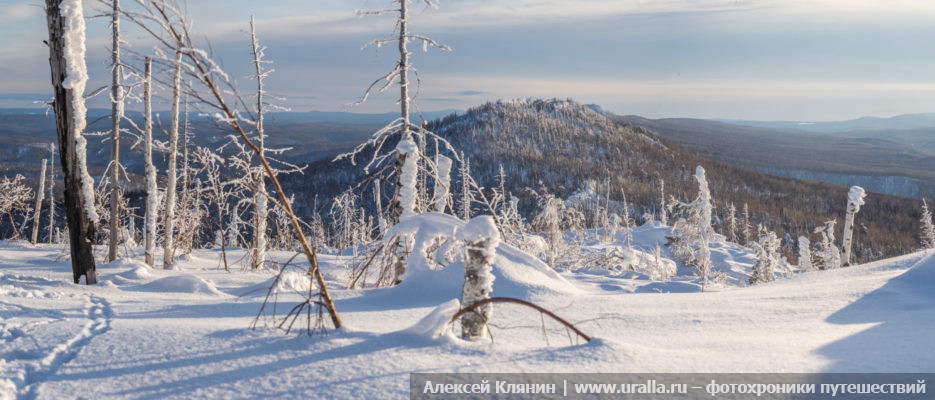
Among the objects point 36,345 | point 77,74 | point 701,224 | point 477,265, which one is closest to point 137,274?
point 77,74

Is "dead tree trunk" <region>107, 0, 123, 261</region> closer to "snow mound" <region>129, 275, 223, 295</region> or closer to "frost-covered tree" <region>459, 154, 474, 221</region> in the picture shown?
"snow mound" <region>129, 275, 223, 295</region>

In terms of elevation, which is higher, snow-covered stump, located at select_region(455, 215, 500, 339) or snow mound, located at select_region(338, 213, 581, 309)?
snow-covered stump, located at select_region(455, 215, 500, 339)

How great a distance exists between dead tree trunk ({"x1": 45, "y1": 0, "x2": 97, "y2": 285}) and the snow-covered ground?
85cm

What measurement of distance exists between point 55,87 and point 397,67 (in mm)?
4764

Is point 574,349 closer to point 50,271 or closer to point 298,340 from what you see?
point 298,340

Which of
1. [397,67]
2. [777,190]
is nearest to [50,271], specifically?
[397,67]

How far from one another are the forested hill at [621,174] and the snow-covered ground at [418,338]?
80.8 meters

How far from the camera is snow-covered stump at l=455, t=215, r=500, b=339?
301 cm

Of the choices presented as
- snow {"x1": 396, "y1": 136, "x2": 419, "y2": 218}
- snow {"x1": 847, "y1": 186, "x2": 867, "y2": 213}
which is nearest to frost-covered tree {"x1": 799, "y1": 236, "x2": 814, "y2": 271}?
snow {"x1": 847, "y1": 186, "x2": 867, "y2": 213}

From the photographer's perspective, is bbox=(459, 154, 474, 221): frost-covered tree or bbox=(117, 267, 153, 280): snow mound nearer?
bbox=(117, 267, 153, 280): snow mound

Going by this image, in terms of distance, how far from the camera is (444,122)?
192 meters

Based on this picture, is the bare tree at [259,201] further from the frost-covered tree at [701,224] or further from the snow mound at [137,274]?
the frost-covered tree at [701,224]

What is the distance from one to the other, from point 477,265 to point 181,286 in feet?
16.5

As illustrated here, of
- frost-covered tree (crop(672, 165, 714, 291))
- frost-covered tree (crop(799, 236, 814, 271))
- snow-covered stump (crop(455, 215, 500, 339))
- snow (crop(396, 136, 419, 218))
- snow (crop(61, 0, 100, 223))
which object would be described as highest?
snow (crop(61, 0, 100, 223))
